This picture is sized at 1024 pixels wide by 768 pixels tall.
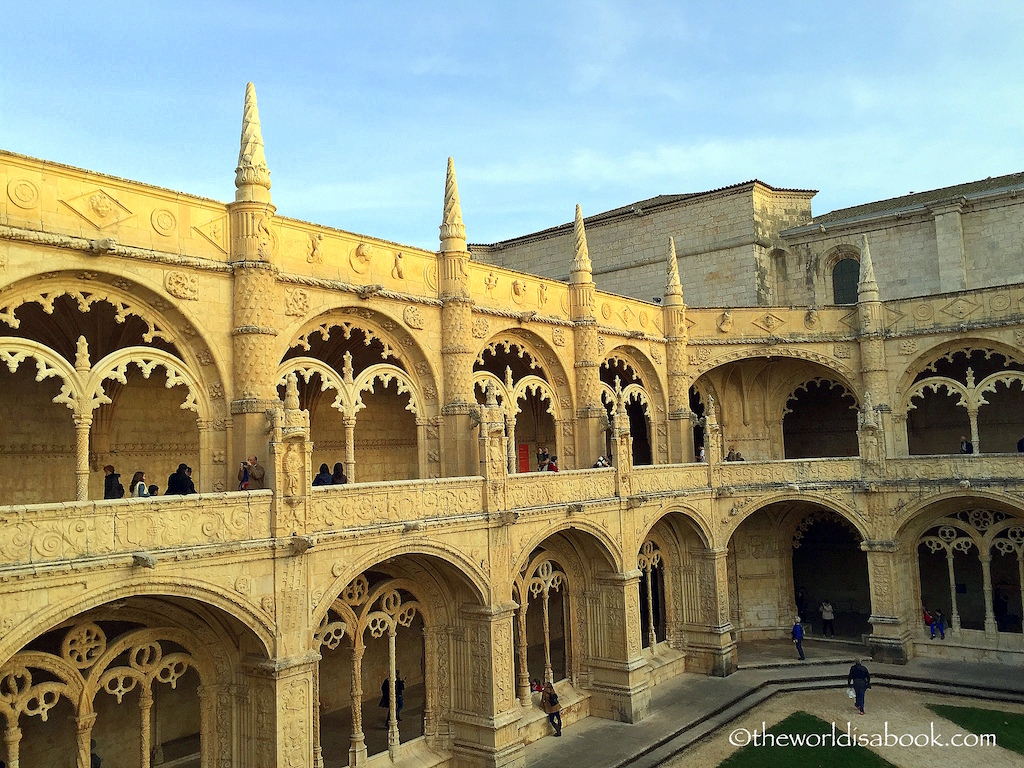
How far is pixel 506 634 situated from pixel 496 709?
159 cm

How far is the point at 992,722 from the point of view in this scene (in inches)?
805

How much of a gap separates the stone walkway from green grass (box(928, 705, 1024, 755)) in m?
0.49

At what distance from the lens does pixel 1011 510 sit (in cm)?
2452

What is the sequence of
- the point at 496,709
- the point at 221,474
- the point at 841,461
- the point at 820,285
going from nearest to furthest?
the point at 221,474 < the point at 496,709 < the point at 841,461 < the point at 820,285

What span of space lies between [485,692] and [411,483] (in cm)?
549

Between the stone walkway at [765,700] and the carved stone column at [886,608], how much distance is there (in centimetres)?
50

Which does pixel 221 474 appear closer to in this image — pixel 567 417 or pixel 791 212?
pixel 567 417

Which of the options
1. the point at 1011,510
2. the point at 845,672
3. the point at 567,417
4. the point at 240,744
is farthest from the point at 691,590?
the point at 240,744

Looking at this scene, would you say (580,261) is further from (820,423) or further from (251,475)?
(820,423)

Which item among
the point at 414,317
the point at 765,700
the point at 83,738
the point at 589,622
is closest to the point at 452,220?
the point at 414,317

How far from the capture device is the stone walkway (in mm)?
19281

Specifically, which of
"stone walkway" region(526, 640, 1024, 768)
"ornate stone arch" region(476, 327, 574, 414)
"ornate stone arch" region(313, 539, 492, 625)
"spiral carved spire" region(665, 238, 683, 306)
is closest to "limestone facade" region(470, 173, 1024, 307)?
"spiral carved spire" region(665, 238, 683, 306)

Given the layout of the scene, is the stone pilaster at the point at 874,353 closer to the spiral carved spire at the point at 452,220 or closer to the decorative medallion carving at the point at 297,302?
the spiral carved spire at the point at 452,220

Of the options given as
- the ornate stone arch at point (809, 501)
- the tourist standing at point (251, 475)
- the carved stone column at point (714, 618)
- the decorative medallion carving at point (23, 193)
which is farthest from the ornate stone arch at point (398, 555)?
the ornate stone arch at point (809, 501)
